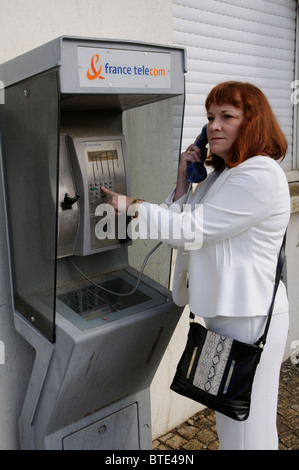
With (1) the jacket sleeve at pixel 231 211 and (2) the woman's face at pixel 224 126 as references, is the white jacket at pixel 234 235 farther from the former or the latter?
(2) the woman's face at pixel 224 126

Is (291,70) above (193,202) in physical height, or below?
above

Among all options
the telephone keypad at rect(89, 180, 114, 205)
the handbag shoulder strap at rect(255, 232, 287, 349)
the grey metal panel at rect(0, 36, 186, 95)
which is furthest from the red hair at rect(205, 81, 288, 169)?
the telephone keypad at rect(89, 180, 114, 205)

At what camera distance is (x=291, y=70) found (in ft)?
13.0

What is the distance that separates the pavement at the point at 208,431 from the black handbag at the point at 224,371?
45.6 inches

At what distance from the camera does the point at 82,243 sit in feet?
6.38

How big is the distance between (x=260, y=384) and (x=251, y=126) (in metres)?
0.94

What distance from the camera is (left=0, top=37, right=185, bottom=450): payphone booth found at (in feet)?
5.37

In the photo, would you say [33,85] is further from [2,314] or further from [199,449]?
[199,449]

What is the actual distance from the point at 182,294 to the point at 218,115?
0.70 m

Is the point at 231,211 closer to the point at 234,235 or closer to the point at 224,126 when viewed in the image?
the point at 234,235

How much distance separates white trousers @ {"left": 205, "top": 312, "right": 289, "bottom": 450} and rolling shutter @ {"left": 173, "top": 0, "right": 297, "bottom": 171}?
144cm
